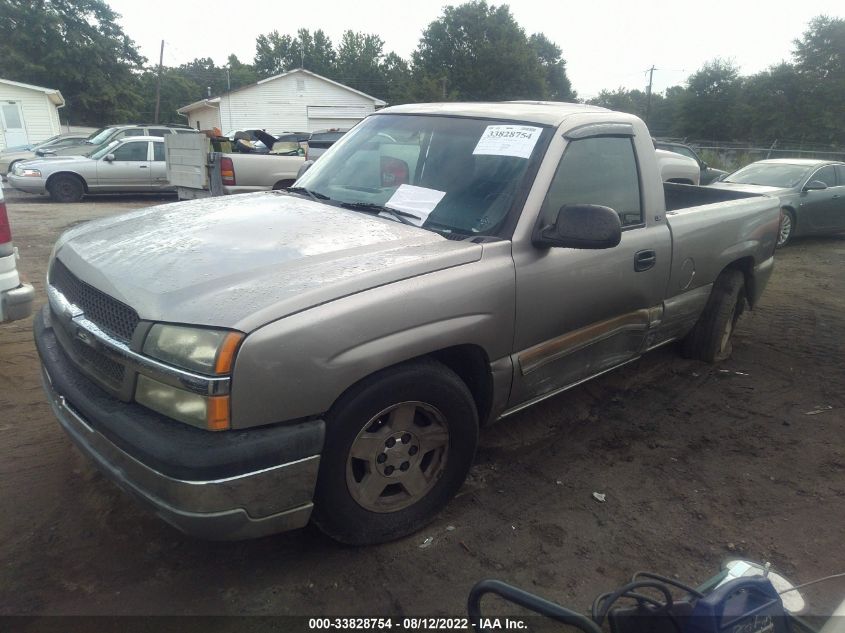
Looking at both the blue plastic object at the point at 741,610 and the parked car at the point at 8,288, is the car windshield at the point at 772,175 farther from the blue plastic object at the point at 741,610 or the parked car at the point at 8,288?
the parked car at the point at 8,288

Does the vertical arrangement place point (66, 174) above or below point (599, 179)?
below

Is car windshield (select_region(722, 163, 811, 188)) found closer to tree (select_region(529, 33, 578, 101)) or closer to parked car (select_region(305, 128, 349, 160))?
parked car (select_region(305, 128, 349, 160))

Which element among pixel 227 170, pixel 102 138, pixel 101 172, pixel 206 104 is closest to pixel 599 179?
pixel 227 170

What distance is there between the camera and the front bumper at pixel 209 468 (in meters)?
2.09

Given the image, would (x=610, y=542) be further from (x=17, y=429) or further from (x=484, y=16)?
(x=484, y=16)

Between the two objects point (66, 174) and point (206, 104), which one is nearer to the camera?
point (66, 174)

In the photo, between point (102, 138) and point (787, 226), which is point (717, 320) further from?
point (102, 138)

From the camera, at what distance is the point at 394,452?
2641 mm

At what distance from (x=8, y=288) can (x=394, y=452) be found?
3.01 m

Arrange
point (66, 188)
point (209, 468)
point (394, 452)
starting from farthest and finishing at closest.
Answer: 1. point (66, 188)
2. point (394, 452)
3. point (209, 468)

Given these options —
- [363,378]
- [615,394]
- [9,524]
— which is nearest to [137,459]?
[363,378]

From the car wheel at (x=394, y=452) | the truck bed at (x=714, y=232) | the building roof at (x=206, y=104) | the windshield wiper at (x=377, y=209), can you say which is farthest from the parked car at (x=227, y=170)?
the building roof at (x=206, y=104)

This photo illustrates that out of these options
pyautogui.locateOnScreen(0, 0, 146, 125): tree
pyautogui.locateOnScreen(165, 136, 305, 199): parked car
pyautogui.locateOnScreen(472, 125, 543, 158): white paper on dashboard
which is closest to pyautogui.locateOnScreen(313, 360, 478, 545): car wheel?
pyautogui.locateOnScreen(472, 125, 543, 158): white paper on dashboard

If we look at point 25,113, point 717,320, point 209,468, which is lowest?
point 717,320
